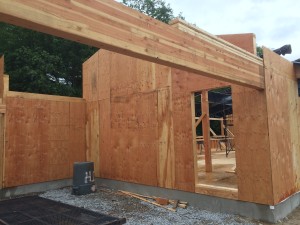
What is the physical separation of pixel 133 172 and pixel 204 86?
3.15m

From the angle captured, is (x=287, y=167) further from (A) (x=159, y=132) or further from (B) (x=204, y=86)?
(A) (x=159, y=132)

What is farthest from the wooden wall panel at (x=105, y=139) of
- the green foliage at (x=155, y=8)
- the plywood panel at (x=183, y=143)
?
the green foliage at (x=155, y=8)

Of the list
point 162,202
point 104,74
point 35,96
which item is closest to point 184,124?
point 162,202

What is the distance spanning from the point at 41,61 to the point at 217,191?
518 inches

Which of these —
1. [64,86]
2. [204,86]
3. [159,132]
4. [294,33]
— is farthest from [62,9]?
[294,33]

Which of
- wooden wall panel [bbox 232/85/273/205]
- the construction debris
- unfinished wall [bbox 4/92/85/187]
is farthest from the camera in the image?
unfinished wall [bbox 4/92/85/187]

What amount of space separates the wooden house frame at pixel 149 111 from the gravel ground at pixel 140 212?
46 cm

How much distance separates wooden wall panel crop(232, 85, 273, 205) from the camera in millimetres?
5259

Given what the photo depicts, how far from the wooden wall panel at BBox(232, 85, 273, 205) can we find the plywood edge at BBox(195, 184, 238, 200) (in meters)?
0.14

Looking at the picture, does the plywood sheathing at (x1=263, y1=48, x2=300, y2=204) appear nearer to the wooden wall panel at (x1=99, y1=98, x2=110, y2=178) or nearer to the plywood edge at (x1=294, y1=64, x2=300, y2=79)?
the plywood edge at (x1=294, y1=64, x2=300, y2=79)

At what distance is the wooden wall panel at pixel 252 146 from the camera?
5.26 metres

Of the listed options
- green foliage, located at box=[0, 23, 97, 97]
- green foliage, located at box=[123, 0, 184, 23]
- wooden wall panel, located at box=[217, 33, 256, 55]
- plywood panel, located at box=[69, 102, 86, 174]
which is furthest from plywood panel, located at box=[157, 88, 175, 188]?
green foliage, located at box=[123, 0, 184, 23]

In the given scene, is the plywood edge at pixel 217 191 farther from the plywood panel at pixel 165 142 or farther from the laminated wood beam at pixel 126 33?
the laminated wood beam at pixel 126 33

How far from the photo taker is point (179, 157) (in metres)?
6.65
